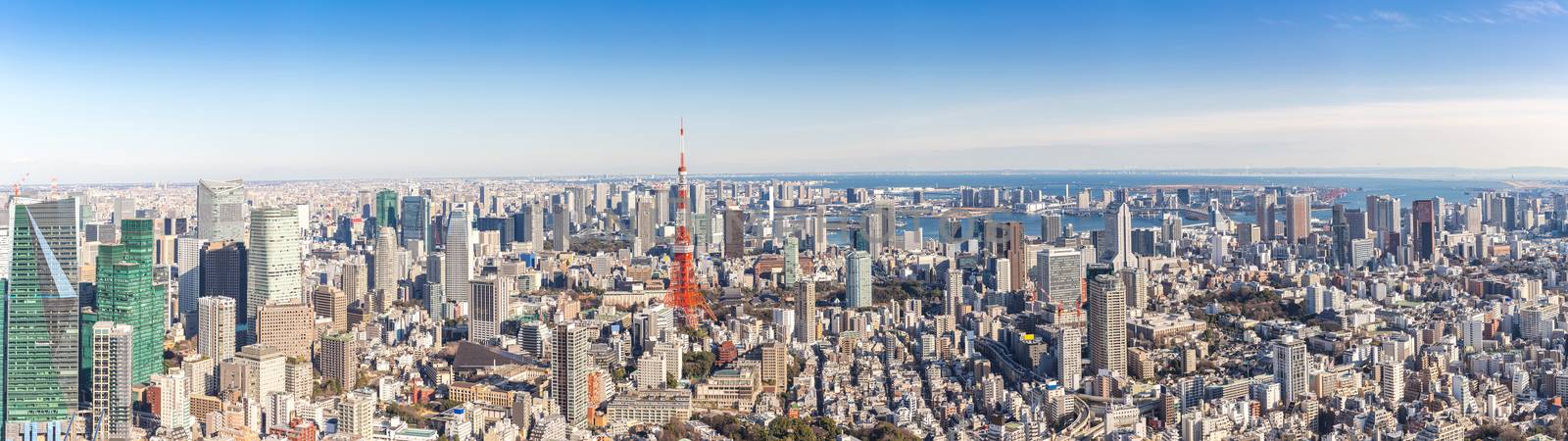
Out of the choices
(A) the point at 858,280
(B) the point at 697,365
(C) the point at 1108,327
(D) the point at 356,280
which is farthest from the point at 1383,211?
(D) the point at 356,280

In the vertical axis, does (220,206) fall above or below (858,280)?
above

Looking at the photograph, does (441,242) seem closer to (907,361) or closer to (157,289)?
(157,289)

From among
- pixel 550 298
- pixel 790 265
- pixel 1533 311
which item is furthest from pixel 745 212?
pixel 1533 311

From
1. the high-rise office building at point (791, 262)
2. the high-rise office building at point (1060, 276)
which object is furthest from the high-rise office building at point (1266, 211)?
the high-rise office building at point (791, 262)

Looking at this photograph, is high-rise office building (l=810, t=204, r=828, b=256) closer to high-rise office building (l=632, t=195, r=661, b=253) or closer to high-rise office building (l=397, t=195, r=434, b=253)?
high-rise office building (l=632, t=195, r=661, b=253)

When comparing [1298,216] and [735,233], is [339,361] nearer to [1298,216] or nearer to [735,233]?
[735,233]

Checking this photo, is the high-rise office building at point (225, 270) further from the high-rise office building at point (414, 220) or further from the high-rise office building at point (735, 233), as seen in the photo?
the high-rise office building at point (735, 233)

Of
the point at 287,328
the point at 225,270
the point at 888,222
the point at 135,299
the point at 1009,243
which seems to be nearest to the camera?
the point at 135,299
